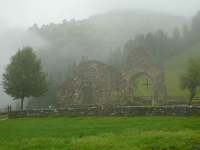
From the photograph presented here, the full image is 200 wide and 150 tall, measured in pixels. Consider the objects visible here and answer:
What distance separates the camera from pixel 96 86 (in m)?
21.1

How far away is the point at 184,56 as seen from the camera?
6969cm

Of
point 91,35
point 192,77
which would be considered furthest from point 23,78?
point 91,35

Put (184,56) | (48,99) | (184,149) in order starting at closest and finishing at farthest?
1. (184,149)
2. (48,99)
3. (184,56)

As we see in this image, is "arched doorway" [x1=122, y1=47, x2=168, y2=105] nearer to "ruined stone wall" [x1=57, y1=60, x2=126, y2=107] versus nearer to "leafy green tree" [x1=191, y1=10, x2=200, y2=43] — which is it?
"ruined stone wall" [x1=57, y1=60, x2=126, y2=107]

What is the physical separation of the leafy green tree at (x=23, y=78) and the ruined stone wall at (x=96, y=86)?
5.44 m

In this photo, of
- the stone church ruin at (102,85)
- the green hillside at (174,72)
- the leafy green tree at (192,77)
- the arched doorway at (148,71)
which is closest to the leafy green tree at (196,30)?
the green hillside at (174,72)

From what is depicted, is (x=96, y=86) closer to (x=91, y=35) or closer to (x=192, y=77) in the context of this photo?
(x=192, y=77)

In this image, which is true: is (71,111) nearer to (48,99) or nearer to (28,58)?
(28,58)

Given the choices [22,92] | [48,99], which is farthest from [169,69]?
[22,92]

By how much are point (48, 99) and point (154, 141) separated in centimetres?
4407

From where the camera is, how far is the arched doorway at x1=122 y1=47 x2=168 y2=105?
21.7m

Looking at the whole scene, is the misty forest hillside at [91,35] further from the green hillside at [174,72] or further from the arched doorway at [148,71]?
the arched doorway at [148,71]

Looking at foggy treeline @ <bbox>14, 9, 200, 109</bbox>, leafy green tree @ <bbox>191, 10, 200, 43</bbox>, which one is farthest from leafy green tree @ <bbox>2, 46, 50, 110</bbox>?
leafy green tree @ <bbox>191, 10, 200, 43</bbox>

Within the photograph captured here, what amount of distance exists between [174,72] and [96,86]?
148 ft
